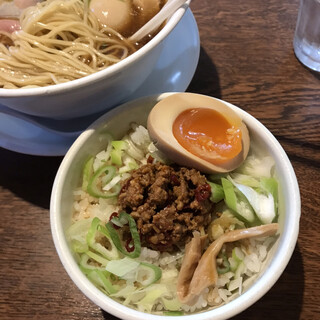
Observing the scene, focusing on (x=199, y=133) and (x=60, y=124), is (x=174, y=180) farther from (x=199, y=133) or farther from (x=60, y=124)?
(x=60, y=124)

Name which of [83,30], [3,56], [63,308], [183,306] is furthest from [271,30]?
[63,308]

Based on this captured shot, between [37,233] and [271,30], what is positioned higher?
[271,30]

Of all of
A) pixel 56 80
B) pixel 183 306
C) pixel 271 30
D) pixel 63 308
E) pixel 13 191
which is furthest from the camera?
pixel 271 30

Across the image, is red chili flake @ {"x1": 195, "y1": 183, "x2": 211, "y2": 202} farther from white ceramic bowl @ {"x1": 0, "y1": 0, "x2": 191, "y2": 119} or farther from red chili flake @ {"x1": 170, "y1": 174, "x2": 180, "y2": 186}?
white ceramic bowl @ {"x1": 0, "y1": 0, "x2": 191, "y2": 119}

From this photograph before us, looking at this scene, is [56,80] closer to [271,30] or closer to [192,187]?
[192,187]

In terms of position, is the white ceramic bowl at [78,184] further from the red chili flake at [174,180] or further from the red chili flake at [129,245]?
the red chili flake at [174,180]

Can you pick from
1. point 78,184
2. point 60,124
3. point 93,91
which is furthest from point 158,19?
point 78,184
